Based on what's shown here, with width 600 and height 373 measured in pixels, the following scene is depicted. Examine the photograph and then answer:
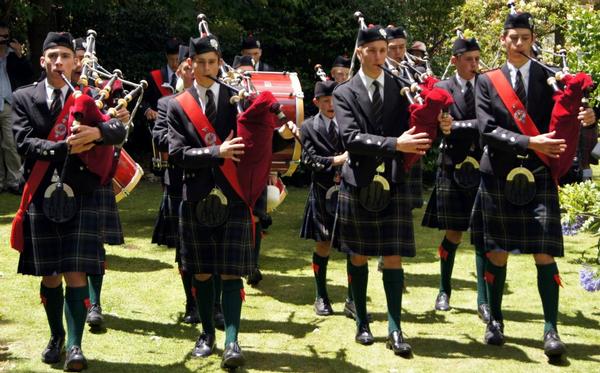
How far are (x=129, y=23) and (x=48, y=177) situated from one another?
35.5 ft

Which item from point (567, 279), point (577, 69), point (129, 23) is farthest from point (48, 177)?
point (129, 23)

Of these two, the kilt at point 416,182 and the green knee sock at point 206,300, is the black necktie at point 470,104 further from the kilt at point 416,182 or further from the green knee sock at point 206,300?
the green knee sock at point 206,300

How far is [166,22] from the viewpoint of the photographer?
16.0 m

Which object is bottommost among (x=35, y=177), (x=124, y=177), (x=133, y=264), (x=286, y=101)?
(x=133, y=264)

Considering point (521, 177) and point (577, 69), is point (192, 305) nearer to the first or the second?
point (521, 177)

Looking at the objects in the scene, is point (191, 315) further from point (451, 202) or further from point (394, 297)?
point (451, 202)

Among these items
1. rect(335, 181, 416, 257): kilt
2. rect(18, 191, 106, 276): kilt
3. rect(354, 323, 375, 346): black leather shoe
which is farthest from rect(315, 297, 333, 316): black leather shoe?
rect(18, 191, 106, 276): kilt

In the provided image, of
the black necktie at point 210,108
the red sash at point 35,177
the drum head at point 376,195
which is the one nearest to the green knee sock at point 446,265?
the drum head at point 376,195

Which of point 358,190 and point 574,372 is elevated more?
point 358,190

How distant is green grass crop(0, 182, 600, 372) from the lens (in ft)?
18.2

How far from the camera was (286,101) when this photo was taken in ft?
24.6

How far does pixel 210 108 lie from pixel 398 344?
6.16 feet

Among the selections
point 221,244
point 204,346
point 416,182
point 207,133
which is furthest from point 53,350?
point 416,182

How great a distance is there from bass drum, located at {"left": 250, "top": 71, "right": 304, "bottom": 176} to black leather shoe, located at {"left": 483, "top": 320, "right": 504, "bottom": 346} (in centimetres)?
212
